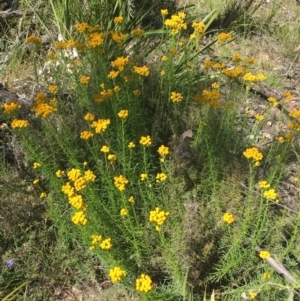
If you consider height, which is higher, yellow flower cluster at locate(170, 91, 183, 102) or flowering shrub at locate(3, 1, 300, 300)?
yellow flower cluster at locate(170, 91, 183, 102)

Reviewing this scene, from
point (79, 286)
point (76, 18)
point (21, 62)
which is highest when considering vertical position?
point (76, 18)

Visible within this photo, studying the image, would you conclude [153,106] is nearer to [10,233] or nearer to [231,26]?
[10,233]

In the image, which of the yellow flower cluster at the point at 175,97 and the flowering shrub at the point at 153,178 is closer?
the flowering shrub at the point at 153,178

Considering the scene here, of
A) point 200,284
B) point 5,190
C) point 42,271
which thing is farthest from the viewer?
point 5,190

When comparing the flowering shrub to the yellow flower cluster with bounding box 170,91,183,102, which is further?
the yellow flower cluster with bounding box 170,91,183,102

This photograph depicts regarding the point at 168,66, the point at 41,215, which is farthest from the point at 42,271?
the point at 168,66

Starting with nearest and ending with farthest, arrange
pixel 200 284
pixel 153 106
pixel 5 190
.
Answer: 1. pixel 200 284
2. pixel 5 190
3. pixel 153 106

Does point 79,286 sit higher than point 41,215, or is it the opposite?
point 41,215

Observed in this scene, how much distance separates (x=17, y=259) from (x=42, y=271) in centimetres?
14

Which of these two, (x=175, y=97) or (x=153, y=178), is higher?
(x=175, y=97)

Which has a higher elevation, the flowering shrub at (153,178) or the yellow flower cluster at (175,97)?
the yellow flower cluster at (175,97)

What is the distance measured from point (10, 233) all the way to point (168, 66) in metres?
1.30

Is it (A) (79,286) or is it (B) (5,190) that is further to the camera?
(B) (5,190)

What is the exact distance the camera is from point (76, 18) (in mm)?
3441
